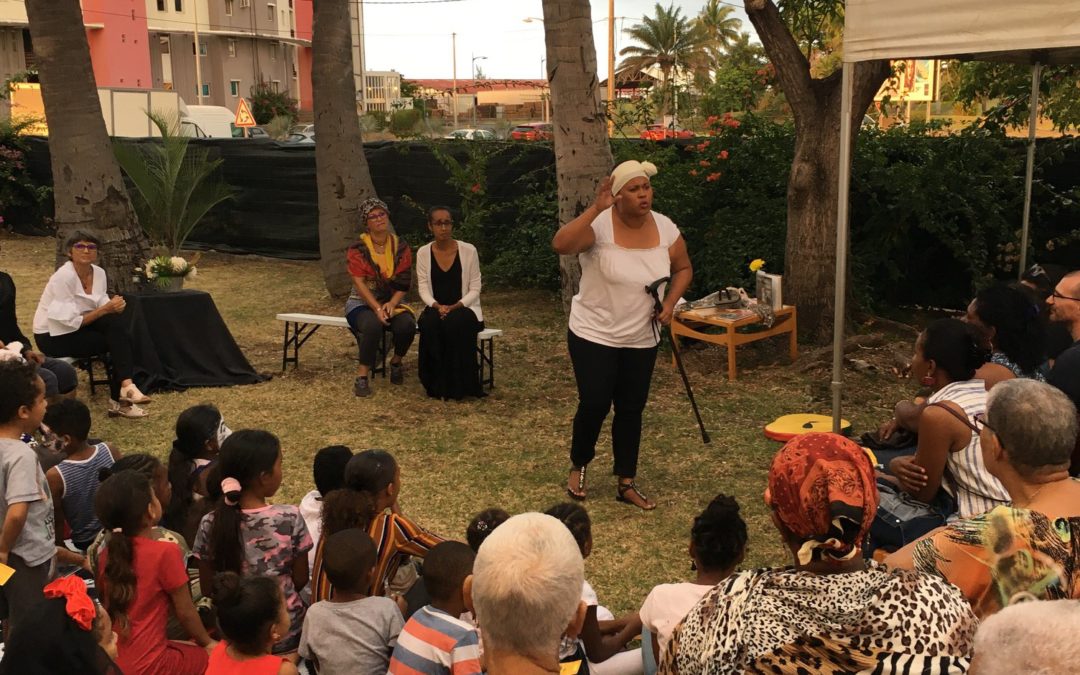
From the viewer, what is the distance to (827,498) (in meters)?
1.97

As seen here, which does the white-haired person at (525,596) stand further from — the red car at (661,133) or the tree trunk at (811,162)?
the red car at (661,133)

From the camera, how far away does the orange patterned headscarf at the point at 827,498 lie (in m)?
1.97

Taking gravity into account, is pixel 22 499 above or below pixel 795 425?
above

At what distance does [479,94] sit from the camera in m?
71.9

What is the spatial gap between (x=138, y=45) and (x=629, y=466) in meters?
41.8

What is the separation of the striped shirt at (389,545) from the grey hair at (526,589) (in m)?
1.40

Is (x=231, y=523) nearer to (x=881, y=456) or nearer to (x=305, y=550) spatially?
(x=305, y=550)

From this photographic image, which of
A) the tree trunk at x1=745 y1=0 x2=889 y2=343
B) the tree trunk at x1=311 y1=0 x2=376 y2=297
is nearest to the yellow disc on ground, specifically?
the tree trunk at x1=745 y1=0 x2=889 y2=343

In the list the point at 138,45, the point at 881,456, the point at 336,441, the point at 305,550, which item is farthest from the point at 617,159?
the point at 138,45

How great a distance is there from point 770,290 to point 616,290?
317 centimetres

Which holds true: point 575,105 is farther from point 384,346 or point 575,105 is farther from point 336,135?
point 336,135

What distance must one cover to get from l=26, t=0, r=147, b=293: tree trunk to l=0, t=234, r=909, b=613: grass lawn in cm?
133

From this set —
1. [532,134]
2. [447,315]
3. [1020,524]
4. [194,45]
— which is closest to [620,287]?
[447,315]

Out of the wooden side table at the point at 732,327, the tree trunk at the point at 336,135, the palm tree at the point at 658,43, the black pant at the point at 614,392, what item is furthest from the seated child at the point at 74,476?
the palm tree at the point at 658,43
